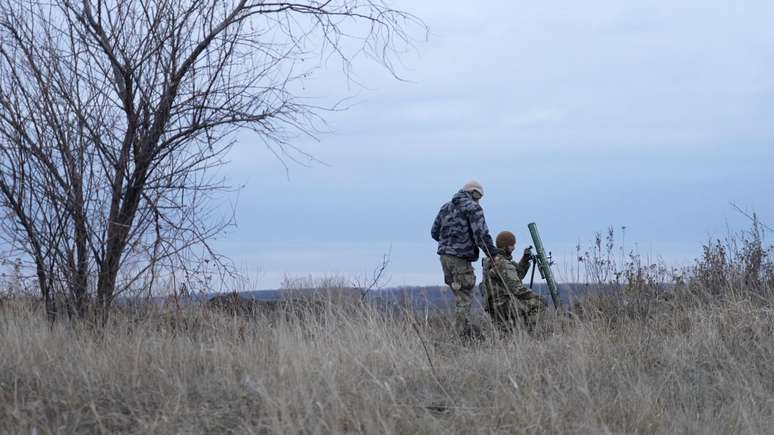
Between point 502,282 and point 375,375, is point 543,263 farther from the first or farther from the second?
point 375,375

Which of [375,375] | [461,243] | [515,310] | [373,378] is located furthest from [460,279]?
[373,378]

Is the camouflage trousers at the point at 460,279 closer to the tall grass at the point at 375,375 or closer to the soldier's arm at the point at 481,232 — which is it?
the soldier's arm at the point at 481,232

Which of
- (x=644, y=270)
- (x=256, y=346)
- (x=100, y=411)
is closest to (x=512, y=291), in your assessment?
(x=644, y=270)

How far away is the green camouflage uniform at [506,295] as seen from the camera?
28.1 feet

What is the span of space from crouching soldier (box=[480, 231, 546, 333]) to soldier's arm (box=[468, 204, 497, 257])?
72mm

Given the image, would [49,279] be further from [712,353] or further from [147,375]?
[712,353]

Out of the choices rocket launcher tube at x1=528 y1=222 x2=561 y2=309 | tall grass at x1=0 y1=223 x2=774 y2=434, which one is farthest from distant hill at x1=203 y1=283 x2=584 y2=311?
tall grass at x1=0 y1=223 x2=774 y2=434

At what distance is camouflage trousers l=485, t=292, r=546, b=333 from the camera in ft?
28.0

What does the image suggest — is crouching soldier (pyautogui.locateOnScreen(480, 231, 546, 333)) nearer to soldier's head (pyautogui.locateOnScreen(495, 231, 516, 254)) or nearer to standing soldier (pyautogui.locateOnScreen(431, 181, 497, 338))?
soldier's head (pyautogui.locateOnScreen(495, 231, 516, 254))

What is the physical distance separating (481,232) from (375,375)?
3438 millimetres

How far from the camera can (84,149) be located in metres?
7.26

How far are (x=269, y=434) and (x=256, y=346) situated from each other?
7.01ft

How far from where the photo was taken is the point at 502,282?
8711mm

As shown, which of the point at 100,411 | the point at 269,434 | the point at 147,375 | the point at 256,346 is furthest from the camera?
the point at 256,346
